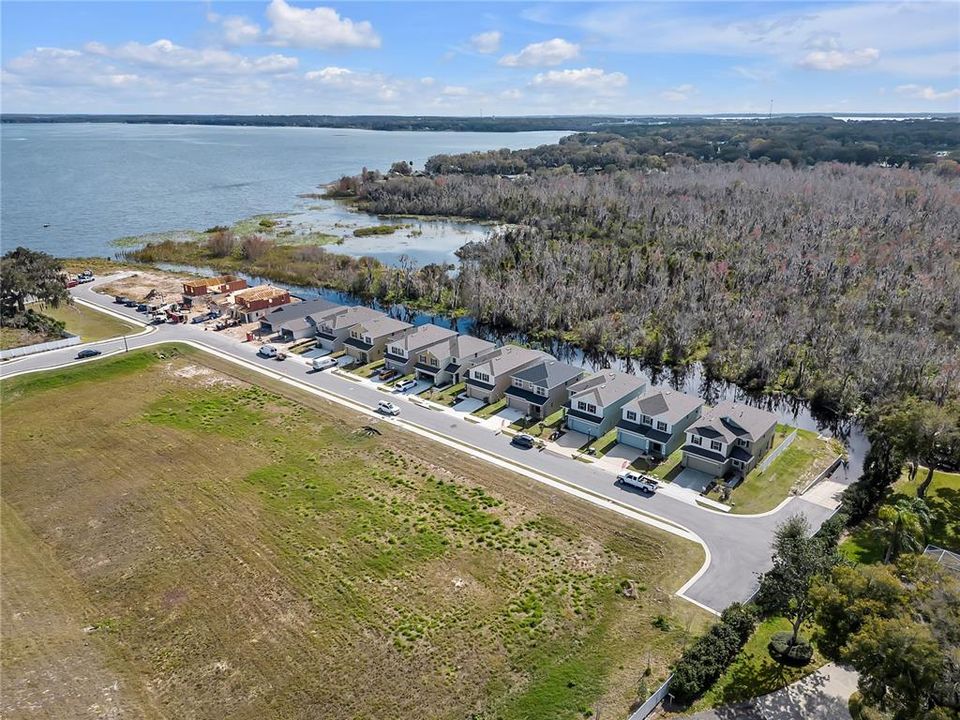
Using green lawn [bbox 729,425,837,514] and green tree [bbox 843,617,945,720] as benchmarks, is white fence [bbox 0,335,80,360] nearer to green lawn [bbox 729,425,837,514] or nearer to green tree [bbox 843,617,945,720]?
green lawn [bbox 729,425,837,514]

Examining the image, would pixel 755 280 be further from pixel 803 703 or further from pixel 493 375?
pixel 803 703

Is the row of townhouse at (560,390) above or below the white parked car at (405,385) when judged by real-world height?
above

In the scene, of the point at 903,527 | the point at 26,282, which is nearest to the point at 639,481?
the point at 903,527

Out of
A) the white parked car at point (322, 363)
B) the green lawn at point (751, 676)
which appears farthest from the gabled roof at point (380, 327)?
the green lawn at point (751, 676)

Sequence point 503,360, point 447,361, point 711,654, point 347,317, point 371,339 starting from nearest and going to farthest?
point 711,654
point 503,360
point 447,361
point 371,339
point 347,317

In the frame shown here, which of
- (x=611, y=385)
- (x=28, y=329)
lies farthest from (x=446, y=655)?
(x=28, y=329)

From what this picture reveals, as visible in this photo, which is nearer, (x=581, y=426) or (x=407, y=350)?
Result: (x=581, y=426)

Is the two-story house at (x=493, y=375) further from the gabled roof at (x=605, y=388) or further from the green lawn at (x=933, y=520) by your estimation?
the green lawn at (x=933, y=520)
